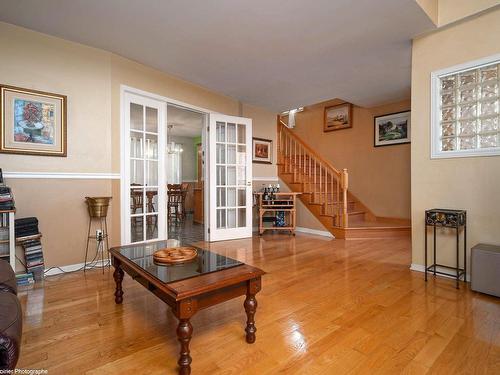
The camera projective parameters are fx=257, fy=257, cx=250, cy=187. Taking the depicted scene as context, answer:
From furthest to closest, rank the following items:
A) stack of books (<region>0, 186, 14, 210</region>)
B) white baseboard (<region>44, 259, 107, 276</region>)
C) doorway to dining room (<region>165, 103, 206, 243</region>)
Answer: doorway to dining room (<region>165, 103, 206, 243</region>) < white baseboard (<region>44, 259, 107, 276</region>) < stack of books (<region>0, 186, 14, 210</region>)

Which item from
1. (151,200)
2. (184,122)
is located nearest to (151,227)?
(151,200)

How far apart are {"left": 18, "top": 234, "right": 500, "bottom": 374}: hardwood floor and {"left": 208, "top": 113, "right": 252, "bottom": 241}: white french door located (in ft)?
6.48

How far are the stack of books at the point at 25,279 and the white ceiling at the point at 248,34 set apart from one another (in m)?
2.46

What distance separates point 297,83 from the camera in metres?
4.05

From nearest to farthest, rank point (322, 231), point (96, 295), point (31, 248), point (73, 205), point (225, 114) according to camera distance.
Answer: point (96, 295) < point (31, 248) < point (73, 205) < point (225, 114) < point (322, 231)

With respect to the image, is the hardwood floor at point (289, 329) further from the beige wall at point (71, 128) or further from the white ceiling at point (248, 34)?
the white ceiling at point (248, 34)

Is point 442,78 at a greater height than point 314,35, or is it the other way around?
point 314,35

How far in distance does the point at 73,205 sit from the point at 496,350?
3.76m

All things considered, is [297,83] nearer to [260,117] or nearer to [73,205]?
[260,117]

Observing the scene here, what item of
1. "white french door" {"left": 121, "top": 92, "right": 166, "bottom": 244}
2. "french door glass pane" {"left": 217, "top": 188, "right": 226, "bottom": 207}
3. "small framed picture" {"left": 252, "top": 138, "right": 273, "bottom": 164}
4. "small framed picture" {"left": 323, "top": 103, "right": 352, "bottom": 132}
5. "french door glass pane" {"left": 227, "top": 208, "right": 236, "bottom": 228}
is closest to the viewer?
"white french door" {"left": 121, "top": 92, "right": 166, "bottom": 244}

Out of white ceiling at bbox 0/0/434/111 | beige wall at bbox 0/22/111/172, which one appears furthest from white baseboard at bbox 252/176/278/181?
beige wall at bbox 0/22/111/172

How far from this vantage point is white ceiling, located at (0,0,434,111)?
2324 millimetres

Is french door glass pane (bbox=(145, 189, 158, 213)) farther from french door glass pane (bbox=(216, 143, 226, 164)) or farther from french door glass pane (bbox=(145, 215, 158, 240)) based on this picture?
french door glass pane (bbox=(216, 143, 226, 164))

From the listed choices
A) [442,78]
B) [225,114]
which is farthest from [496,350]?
[225,114]
